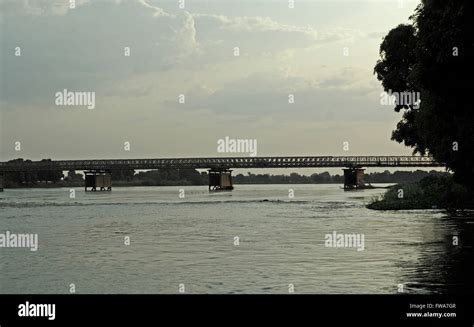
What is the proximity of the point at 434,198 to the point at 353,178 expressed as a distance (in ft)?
342

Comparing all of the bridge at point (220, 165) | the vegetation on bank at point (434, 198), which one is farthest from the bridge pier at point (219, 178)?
the vegetation on bank at point (434, 198)

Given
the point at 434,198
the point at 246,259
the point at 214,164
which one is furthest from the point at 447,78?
the point at 214,164

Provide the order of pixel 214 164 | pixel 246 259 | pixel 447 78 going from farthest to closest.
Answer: pixel 214 164 → pixel 246 259 → pixel 447 78

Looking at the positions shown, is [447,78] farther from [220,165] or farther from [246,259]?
[220,165]

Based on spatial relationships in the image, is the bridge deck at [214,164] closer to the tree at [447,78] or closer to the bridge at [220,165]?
the bridge at [220,165]

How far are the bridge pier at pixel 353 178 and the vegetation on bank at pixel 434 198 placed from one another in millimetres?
88059

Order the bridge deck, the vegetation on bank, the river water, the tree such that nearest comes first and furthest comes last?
the river water < the tree < the vegetation on bank < the bridge deck

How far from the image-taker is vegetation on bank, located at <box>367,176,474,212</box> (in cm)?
6909

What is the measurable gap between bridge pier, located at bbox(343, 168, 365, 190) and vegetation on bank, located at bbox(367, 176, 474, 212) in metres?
88.1

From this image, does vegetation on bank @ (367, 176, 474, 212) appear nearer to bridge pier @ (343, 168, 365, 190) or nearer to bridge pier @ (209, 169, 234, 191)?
bridge pier @ (343, 168, 365, 190)

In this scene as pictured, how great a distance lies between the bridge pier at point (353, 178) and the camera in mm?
181262

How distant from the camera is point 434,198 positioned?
79.4 metres

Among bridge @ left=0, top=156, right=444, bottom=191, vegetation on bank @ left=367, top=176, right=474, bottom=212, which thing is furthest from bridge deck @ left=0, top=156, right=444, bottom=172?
vegetation on bank @ left=367, top=176, right=474, bottom=212

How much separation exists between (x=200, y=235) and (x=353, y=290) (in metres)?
25.8
